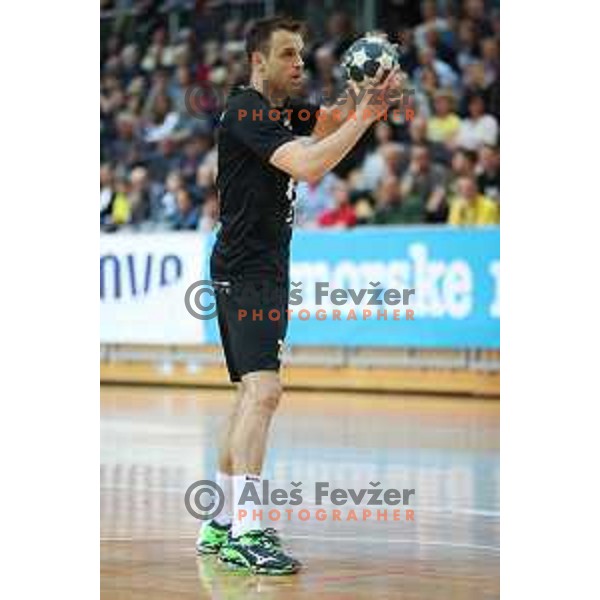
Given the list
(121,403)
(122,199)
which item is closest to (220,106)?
(122,199)

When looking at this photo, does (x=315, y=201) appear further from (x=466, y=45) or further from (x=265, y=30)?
(x=265, y=30)

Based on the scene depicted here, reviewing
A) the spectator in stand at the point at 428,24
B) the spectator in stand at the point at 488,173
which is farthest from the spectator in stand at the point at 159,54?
the spectator in stand at the point at 488,173

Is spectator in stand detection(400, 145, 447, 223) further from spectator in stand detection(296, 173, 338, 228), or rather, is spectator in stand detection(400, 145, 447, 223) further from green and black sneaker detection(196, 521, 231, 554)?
green and black sneaker detection(196, 521, 231, 554)

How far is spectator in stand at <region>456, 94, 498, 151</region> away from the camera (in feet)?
71.5

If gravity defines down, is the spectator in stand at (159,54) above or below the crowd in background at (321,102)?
above

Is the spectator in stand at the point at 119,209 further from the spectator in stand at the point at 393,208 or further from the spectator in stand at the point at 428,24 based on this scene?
the spectator in stand at the point at 428,24

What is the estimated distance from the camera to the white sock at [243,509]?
884 centimetres

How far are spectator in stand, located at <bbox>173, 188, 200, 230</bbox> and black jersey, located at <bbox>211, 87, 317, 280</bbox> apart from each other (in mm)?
14234

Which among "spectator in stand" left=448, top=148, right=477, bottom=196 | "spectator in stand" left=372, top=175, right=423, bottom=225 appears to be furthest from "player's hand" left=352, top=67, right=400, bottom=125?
"spectator in stand" left=372, top=175, right=423, bottom=225

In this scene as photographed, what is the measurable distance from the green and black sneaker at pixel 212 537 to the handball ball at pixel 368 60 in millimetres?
2652

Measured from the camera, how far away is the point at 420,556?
9.38 m

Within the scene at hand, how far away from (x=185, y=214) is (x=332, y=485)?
11.6 metres

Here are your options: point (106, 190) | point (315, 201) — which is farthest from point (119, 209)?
point (315, 201)
